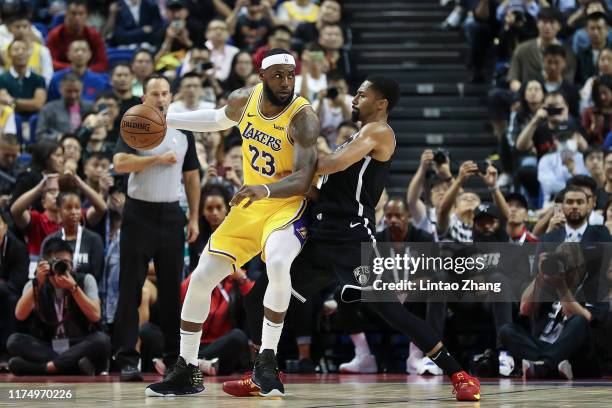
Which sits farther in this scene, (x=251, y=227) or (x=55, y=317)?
(x=55, y=317)

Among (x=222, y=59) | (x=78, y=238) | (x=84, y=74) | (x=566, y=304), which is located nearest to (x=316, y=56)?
(x=222, y=59)

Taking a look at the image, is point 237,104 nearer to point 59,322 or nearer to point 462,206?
point 59,322

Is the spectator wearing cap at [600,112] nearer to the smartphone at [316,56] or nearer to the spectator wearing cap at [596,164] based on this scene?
the spectator wearing cap at [596,164]

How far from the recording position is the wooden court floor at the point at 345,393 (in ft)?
21.1

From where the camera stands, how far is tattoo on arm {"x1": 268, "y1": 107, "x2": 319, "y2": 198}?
22.2ft

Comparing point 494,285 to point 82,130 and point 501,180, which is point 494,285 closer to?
point 501,180

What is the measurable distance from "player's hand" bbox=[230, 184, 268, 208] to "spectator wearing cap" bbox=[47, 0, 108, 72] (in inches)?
341

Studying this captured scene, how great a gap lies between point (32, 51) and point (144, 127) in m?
7.45

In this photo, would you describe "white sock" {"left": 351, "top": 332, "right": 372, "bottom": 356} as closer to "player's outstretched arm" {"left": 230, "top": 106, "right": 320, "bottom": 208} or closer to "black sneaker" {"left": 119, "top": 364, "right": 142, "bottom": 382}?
"black sneaker" {"left": 119, "top": 364, "right": 142, "bottom": 382}

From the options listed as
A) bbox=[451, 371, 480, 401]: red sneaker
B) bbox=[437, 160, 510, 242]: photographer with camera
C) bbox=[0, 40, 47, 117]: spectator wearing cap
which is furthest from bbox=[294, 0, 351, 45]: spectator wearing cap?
bbox=[451, 371, 480, 401]: red sneaker

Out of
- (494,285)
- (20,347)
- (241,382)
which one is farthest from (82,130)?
(241,382)

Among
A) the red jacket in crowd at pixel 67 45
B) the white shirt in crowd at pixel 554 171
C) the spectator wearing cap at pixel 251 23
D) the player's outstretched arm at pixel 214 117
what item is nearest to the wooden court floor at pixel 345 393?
the player's outstretched arm at pixel 214 117

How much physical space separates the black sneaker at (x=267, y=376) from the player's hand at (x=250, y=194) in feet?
3.22

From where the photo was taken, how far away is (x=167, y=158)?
865cm
